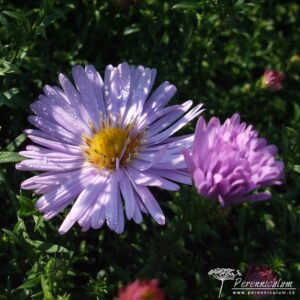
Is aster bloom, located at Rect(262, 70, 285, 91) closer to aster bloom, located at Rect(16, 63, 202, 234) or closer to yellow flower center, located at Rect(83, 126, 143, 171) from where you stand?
aster bloom, located at Rect(16, 63, 202, 234)

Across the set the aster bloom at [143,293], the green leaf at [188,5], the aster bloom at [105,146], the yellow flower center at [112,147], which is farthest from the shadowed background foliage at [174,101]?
the aster bloom at [143,293]

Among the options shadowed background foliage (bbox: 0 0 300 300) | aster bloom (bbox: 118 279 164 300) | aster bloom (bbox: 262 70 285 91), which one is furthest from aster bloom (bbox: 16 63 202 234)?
aster bloom (bbox: 262 70 285 91)

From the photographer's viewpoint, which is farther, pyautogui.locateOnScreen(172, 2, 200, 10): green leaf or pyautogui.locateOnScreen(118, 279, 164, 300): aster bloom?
pyautogui.locateOnScreen(172, 2, 200, 10): green leaf

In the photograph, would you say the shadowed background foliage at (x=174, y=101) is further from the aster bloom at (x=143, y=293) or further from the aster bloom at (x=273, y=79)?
the aster bloom at (x=143, y=293)

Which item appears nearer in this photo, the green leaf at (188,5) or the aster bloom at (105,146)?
the aster bloom at (105,146)

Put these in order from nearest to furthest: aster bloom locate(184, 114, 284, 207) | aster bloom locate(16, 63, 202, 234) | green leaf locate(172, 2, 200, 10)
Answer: aster bloom locate(184, 114, 284, 207)
aster bloom locate(16, 63, 202, 234)
green leaf locate(172, 2, 200, 10)

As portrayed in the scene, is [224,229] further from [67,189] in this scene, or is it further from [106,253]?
[67,189]

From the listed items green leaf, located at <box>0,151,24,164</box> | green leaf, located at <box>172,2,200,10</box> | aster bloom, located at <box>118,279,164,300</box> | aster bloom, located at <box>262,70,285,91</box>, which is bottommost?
aster bloom, located at <box>118,279,164,300</box>

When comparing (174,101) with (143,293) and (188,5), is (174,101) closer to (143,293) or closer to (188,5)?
(188,5)

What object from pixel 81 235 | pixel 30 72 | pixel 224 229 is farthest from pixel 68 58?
pixel 224 229
